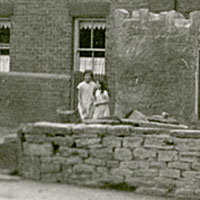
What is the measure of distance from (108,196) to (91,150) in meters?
0.80

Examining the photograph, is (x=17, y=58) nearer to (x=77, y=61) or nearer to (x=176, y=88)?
(x=77, y=61)

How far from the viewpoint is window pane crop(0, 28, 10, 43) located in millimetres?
14328

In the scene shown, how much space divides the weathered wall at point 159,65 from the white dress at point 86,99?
0.76 meters

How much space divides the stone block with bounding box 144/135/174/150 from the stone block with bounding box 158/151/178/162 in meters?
0.07

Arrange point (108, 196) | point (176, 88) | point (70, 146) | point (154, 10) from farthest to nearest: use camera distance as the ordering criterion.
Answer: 1. point (154, 10)
2. point (176, 88)
3. point (70, 146)
4. point (108, 196)

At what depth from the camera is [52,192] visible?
7.24 m

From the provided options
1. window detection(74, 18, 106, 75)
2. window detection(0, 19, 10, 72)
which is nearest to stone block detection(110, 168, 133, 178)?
window detection(74, 18, 106, 75)

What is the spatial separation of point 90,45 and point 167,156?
6.74 m

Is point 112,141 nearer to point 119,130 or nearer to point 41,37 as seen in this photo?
point 119,130

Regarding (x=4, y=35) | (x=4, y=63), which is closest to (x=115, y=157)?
(x=4, y=63)

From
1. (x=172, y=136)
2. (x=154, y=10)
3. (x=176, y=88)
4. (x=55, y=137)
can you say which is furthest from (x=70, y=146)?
(x=154, y=10)

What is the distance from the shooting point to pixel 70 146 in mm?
7723

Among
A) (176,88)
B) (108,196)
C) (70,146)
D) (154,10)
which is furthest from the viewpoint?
(154,10)

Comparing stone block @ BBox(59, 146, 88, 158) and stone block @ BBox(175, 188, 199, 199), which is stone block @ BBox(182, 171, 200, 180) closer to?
stone block @ BBox(175, 188, 199, 199)
